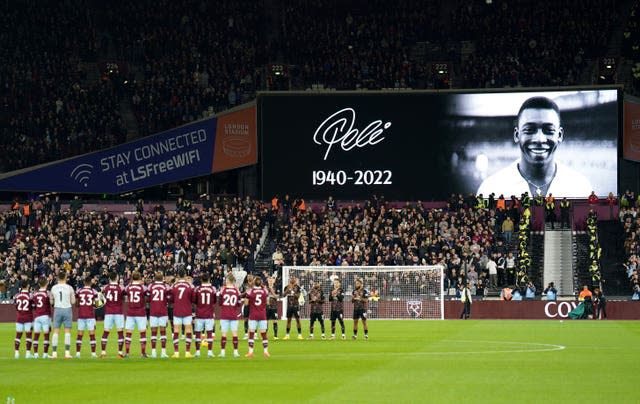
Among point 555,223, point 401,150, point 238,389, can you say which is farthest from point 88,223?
point 238,389

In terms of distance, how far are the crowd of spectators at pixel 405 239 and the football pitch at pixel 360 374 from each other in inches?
704

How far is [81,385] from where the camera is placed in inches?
961

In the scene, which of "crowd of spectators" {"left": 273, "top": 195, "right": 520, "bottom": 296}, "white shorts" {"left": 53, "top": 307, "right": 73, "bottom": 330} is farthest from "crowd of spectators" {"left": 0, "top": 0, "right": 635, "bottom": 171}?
"white shorts" {"left": 53, "top": 307, "right": 73, "bottom": 330}

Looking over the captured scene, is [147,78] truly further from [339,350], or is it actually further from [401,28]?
[339,350]

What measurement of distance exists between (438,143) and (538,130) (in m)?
5.54

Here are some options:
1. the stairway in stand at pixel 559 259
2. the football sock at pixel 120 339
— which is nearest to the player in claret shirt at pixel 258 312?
the football sock at pixel 120 339

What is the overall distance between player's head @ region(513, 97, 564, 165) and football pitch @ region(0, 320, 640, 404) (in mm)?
25333

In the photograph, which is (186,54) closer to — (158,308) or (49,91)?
(49,91)

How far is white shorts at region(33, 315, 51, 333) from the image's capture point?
31.7m

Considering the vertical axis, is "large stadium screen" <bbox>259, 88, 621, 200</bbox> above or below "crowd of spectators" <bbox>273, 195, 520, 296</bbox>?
above

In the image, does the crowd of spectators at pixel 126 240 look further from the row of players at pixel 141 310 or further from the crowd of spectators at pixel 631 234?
the row of players at pixel 141 310

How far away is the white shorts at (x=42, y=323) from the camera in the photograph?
1249 inches

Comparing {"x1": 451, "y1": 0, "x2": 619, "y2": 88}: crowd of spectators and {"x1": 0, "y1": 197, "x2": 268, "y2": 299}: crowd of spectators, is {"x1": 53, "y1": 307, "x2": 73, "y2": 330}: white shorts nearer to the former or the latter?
{"x1": 0, "y1": 197, "x2": 268, "y2": 299}: crowd of spectators

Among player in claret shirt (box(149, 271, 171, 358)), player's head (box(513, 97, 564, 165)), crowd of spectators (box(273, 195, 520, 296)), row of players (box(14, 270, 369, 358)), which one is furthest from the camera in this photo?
player's head (box(513, 97, 564, 165))
